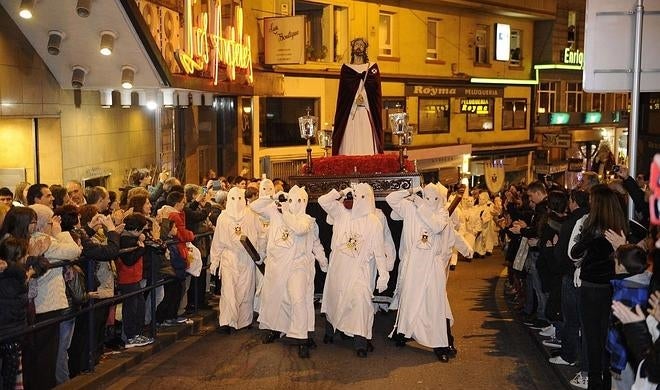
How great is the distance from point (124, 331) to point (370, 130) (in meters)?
5.20

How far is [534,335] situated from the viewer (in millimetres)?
11328

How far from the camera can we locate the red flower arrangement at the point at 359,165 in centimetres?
1198

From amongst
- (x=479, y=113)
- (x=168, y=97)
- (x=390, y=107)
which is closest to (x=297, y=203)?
(x=168, y=97)

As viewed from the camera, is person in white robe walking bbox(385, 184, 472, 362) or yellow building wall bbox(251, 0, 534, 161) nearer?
person in white robe walking bbox(385, 184, 472, 362)

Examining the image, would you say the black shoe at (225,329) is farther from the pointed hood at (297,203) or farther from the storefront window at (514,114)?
the storefront window at (514,114)

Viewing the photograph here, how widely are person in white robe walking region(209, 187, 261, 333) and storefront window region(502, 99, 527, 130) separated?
28.6 meters

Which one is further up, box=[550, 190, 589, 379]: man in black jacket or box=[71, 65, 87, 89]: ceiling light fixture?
box=[71, 65, 87, 89]: ceiling light fixture

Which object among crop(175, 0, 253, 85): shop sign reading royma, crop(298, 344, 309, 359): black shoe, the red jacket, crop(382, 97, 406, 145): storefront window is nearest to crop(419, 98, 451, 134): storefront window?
crop(382, 97, 406, 145): storefront window

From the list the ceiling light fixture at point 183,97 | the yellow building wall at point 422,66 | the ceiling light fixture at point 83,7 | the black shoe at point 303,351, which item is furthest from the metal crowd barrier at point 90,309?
the yellow building wall at point 422,66

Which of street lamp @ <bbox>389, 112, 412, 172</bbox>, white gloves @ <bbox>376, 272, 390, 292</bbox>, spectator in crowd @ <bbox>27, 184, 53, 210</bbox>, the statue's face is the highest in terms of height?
the statue's face

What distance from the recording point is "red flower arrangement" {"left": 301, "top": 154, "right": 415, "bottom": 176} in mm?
11984

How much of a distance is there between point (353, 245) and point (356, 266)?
25 centimetres

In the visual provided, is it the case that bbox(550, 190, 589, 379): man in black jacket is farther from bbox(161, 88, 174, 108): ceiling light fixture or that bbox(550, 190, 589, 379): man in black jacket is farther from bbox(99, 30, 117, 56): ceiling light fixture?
bbox(161, 88, 174, 108): ceiling light fixture

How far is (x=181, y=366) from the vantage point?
980cm
